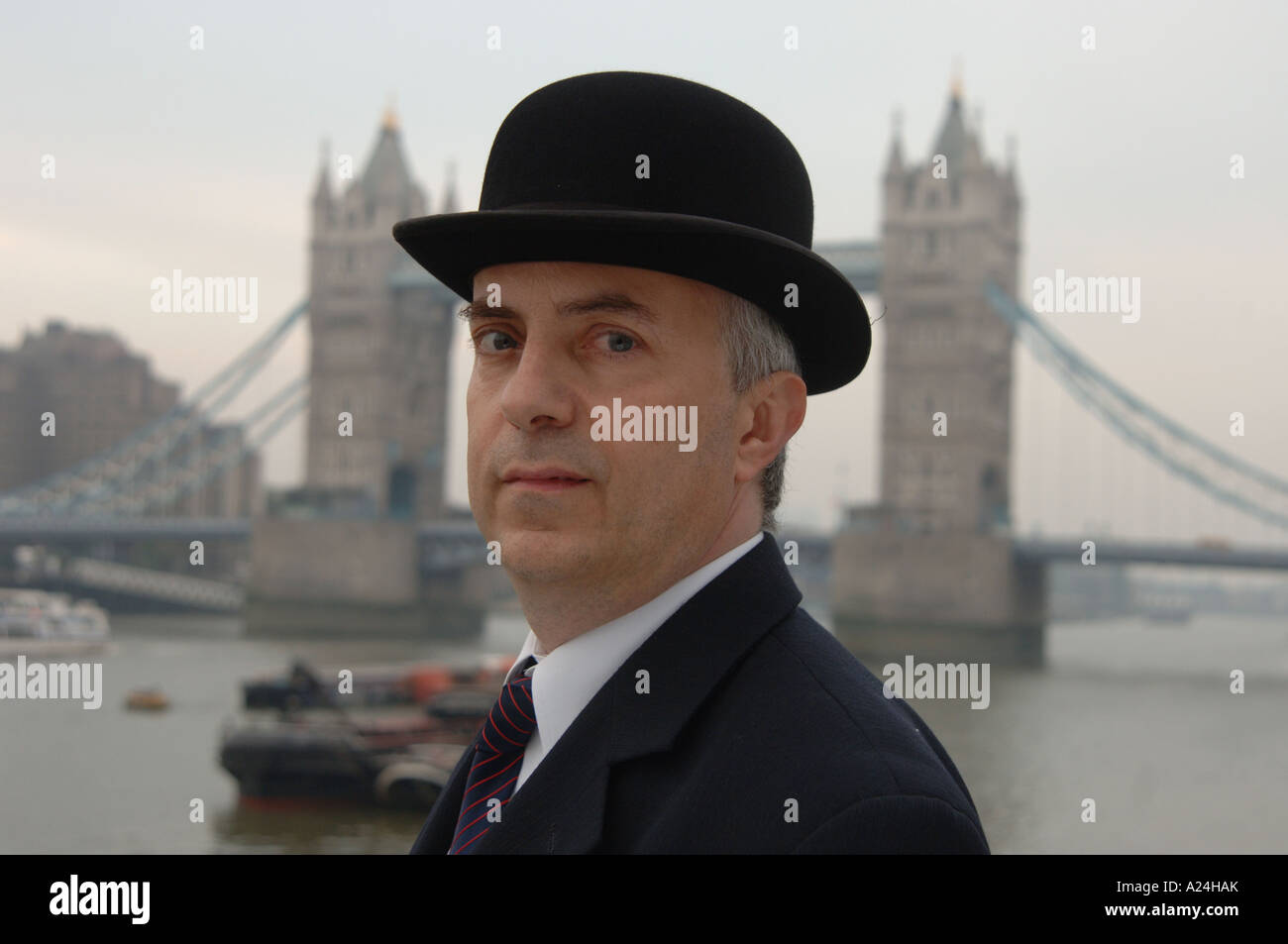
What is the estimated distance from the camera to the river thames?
37.5ft

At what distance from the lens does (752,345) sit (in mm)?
1078

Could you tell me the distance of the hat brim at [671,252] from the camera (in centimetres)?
99

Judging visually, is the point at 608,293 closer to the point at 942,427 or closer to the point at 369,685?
the point at 369,685

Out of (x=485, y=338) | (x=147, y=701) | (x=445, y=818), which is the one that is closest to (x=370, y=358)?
(x=147, y=701)

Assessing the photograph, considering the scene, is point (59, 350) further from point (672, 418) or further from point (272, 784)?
point (672, 418)

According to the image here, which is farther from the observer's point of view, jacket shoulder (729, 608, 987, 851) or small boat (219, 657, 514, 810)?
small boat (219, 657, 514, 810)

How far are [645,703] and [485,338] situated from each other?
1.01 ft

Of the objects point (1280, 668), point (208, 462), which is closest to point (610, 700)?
point (1280, 668)

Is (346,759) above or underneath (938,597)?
underneath

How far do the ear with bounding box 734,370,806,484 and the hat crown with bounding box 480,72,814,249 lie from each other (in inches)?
4.5

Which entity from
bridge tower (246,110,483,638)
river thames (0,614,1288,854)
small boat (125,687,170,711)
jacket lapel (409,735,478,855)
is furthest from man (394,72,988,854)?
bridge tower (246,110,483,638)

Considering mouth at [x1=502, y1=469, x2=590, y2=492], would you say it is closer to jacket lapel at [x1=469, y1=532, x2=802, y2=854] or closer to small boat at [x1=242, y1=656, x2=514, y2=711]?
jacket lapel at [x1=469, y1=532, x2=802, y2=854]

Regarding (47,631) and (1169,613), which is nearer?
(47,631)

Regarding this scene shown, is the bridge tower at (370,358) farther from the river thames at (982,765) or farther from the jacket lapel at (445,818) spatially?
the jacket lapel at (445,818)
